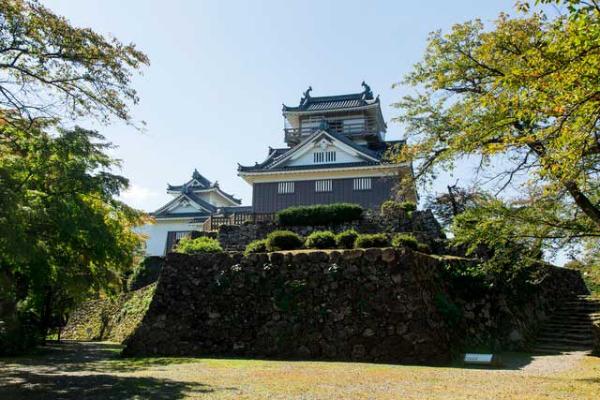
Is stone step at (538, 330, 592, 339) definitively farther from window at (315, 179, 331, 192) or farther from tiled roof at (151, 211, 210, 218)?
tiled roof at (151, 211, 210, 218)

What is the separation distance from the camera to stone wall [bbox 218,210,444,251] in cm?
1948

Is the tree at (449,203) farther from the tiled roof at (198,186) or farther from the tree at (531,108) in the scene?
the tiled roof at (198,186)

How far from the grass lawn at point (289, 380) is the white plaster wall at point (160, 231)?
2428 cm

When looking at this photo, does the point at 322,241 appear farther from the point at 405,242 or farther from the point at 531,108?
the point at 531,108

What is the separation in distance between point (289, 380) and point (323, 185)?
2011 cm

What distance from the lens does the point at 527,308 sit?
17000 millimetres

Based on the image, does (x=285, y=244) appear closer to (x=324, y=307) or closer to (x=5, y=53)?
(x=324, y=307)

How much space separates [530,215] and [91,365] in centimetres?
1115

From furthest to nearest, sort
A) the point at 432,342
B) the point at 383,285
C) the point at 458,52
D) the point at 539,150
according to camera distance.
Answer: the point at 383,285 < the point at 432,342 < the point at 458,52 < the point at 539,150

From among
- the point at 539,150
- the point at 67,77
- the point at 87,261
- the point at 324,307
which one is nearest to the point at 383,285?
the point at 324,307

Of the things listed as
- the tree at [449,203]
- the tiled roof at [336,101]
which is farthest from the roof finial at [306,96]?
the tree at [449,203]

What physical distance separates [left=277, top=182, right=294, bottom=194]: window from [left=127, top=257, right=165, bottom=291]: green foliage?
26.5 feet

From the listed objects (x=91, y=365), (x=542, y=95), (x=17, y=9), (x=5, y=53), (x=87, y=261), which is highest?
(x=17, y=9)

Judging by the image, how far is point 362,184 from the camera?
28.1 metres
